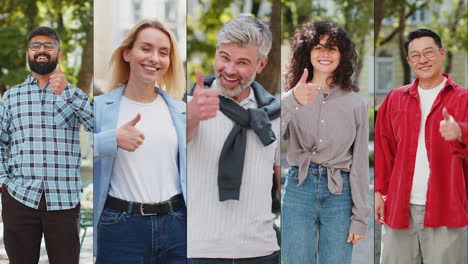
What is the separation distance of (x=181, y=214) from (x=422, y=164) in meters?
1.40

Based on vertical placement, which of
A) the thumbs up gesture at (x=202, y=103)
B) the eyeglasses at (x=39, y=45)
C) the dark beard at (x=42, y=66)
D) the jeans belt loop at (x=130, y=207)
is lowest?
the jeans belt loop at (x=130, y=207)

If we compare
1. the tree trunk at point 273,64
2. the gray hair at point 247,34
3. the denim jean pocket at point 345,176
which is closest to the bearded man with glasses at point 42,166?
the gray hair at point 247,34

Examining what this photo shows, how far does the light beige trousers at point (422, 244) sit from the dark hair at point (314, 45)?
85 centimetres

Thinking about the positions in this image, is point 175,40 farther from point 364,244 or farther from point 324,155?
point 364,244

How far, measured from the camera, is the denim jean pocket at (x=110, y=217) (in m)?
3.32

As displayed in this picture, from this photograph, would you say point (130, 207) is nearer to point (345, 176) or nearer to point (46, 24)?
point (345, 176)

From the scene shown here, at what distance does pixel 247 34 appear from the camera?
336cm

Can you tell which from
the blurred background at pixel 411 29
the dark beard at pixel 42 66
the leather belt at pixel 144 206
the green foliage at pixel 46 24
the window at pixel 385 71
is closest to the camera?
the leather belt at pixel 144 206

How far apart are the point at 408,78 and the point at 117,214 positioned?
221 centimetres

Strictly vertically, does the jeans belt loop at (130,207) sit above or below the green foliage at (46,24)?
below

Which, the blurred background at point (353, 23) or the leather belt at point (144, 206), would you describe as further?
the blurred background at point (353, 23)

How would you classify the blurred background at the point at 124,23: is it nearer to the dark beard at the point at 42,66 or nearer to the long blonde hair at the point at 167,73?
the long blonde hair at the point at 167,73

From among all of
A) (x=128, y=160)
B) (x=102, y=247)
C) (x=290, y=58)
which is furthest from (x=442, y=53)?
(x=102, y=247)

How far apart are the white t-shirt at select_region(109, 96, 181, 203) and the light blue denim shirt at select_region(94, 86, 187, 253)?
33mm
